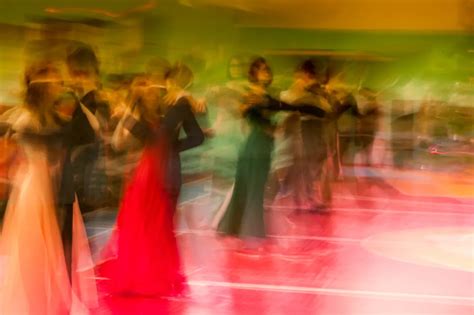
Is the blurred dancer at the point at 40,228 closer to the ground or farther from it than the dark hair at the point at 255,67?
closer to the ground

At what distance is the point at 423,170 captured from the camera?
1.65 metres

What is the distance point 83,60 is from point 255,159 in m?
0.55

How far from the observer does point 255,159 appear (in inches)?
67.4

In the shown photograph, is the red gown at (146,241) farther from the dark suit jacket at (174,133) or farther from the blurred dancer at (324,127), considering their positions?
the blurred dancer at (324,127)

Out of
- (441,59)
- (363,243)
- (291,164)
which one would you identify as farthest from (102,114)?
(441,59)

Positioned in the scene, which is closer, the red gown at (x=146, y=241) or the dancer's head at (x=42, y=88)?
the dancer's head at (x=42, y=88)

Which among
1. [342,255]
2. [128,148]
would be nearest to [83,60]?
[128,148]

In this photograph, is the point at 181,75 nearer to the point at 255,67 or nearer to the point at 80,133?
the point at 255,67

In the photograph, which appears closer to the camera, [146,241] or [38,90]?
A: [38,90]

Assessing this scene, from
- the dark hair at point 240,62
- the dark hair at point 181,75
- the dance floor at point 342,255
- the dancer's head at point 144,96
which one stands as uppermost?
the dark hair at point 240,62

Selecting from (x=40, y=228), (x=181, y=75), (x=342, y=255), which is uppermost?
(x=181, y=75)

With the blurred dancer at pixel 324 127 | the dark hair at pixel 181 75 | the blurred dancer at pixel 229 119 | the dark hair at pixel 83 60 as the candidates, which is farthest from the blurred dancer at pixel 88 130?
the blurred dancer at pixel 324 127

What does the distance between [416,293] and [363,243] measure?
0.64 ft

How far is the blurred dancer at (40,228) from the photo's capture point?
5.38ft
